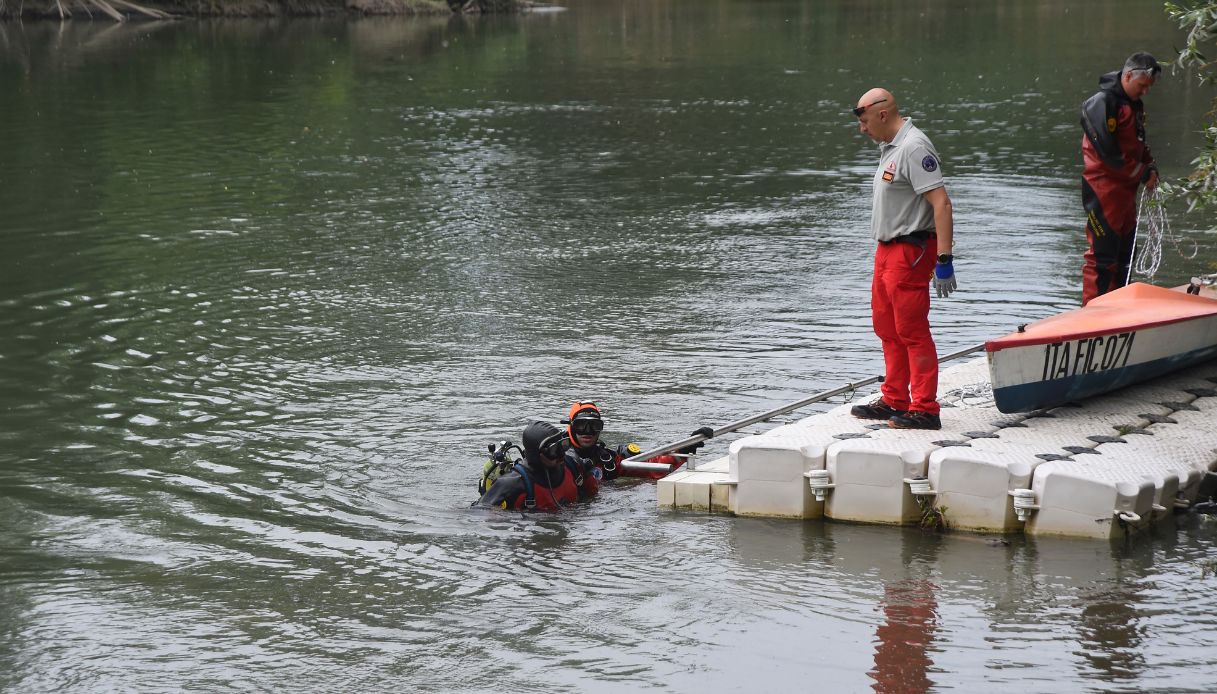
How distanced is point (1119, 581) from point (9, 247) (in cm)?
1412

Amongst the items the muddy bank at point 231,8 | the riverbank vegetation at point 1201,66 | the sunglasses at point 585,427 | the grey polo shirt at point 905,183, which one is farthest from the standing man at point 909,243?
the muddy bank at point 231,8

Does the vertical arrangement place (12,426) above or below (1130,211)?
below

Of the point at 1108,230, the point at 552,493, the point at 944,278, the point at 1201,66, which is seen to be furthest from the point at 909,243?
the point at 1108,230

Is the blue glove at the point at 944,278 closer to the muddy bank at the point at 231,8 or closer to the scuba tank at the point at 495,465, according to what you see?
the scuba tank at the point at 495,465

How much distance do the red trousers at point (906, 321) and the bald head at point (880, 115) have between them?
64cm

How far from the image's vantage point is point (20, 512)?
28.1 feet

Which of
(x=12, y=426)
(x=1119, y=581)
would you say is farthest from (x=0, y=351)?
(x=1119, y=581)

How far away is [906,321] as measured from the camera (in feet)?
26.0

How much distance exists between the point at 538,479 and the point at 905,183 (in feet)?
9.07

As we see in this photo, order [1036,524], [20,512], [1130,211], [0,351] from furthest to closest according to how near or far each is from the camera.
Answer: [0,351]
[1130,211]
[20,512]
[1036,524]

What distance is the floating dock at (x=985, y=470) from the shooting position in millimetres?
7301

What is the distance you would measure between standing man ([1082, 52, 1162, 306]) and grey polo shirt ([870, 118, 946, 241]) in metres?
2.42

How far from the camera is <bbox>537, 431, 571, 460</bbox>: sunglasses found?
8234mm

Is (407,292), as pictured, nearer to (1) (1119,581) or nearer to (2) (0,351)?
(2) (0,351)
